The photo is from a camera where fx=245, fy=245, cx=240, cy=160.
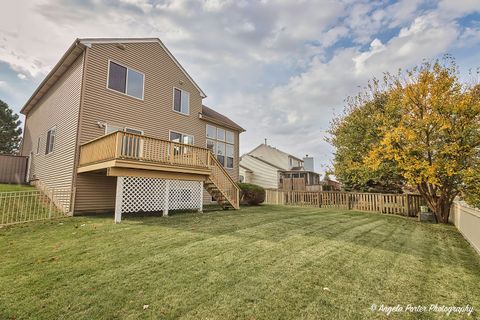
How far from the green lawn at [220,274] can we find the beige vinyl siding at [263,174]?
24.0 metres

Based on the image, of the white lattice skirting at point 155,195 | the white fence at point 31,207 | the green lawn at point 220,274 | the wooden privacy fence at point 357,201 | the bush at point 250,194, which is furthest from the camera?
the bush at point 250,194

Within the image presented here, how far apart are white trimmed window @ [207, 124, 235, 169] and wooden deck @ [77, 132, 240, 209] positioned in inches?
178

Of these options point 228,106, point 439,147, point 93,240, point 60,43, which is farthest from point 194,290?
point 228,106

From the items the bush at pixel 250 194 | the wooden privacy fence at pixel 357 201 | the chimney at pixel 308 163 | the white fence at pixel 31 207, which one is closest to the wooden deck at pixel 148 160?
the white fence at pixel 31 207

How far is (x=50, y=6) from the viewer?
32.6 feet

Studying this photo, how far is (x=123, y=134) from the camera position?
316 inches

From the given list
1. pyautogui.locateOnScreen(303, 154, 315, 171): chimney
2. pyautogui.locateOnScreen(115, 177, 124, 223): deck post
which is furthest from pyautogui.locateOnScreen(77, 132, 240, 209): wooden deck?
pyautogui.locateOnScreen(303, 154, 315, 171): chimney

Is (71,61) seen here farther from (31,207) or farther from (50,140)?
(31,207)

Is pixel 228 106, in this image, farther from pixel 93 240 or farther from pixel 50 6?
pixel 93 240

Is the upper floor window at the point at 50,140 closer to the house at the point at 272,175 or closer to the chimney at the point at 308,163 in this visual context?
the house at the point at 272,175

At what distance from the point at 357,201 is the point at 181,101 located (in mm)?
12784

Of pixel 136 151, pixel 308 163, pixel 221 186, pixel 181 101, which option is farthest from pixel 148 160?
pixel 308 163

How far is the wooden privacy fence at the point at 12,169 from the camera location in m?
15.5

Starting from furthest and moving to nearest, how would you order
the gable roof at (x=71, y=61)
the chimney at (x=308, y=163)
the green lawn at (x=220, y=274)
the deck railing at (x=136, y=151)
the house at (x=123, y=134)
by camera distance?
the chimney at (x=308, y=163) → the gable roof at (x=71, y=61) → the house at (x=123, y=134) → the deck railing at (x=136, y=151) → the green lawn at (x=220, y=274)
